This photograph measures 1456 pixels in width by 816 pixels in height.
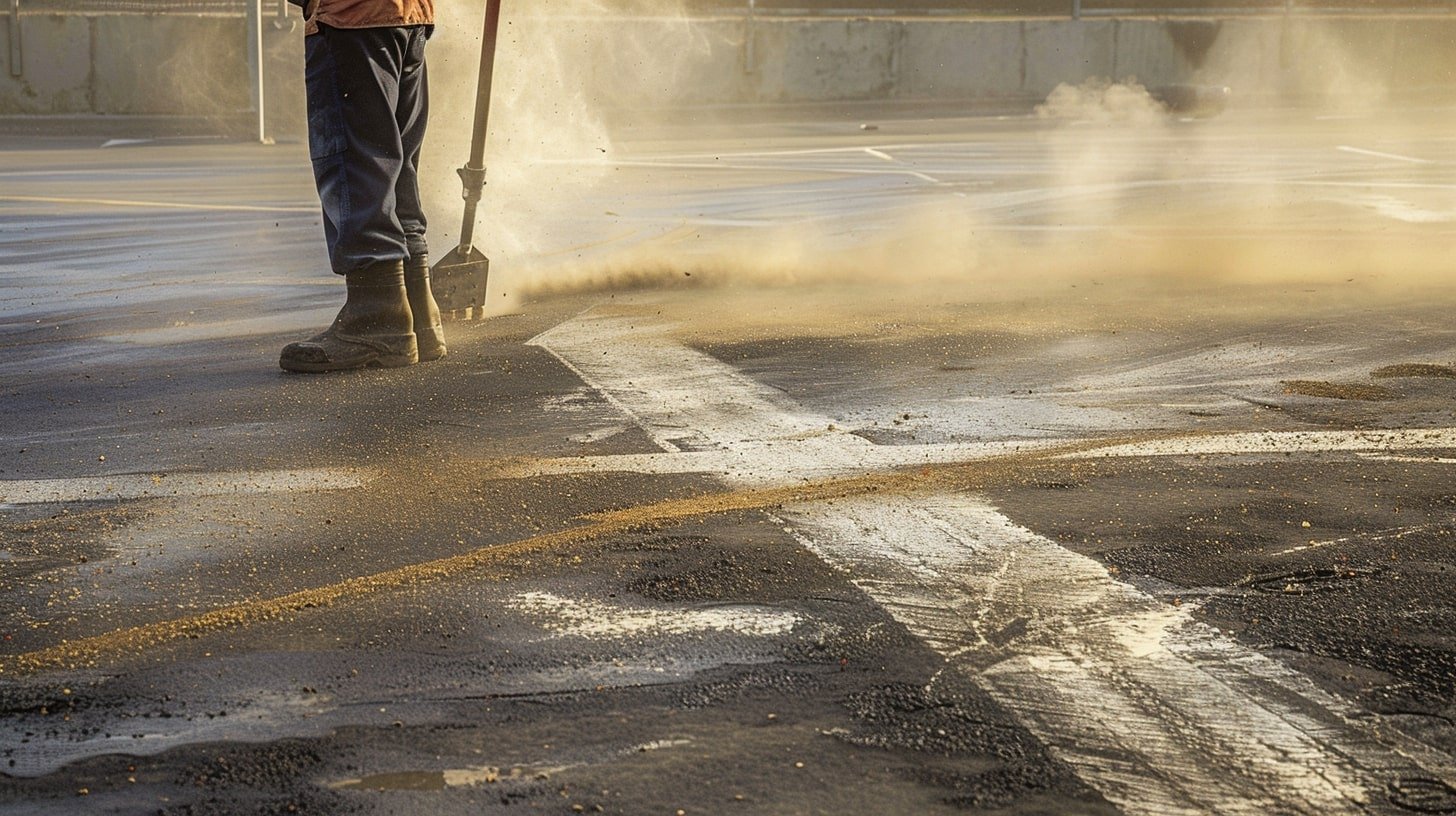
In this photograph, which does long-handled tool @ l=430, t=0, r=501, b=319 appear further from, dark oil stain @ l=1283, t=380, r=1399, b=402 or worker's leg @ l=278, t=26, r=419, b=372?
dark oil stain @ l=1283, t=380, r=1399, b=402

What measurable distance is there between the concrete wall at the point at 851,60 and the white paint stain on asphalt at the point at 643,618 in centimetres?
1693

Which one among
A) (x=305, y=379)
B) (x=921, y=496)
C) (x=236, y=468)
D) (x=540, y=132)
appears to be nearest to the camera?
(x=921, y=496)

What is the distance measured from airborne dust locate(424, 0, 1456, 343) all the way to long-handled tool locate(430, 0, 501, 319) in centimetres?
20

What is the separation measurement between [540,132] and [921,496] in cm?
528

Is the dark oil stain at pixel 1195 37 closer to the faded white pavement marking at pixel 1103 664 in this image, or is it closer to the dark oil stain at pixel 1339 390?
the dark oil stain at pixel 1339 390

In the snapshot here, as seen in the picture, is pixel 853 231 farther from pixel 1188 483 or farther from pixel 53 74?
pixel 53 74

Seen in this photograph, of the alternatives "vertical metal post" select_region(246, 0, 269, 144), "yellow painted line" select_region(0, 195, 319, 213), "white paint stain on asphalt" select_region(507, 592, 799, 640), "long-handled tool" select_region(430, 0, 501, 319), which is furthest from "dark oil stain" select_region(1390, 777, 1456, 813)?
"vertical metal post" select_region(246, 0, 269, 144)

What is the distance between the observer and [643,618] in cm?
342

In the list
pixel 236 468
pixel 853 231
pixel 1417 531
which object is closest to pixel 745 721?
pixel 1417 531

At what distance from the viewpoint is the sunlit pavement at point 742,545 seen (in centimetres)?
278

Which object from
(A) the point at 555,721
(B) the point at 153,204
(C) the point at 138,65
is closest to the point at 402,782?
(A) the point at 555,721

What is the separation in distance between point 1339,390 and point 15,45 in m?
18.1

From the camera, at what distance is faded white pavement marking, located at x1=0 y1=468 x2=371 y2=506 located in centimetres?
437

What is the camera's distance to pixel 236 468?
15.3 feet
